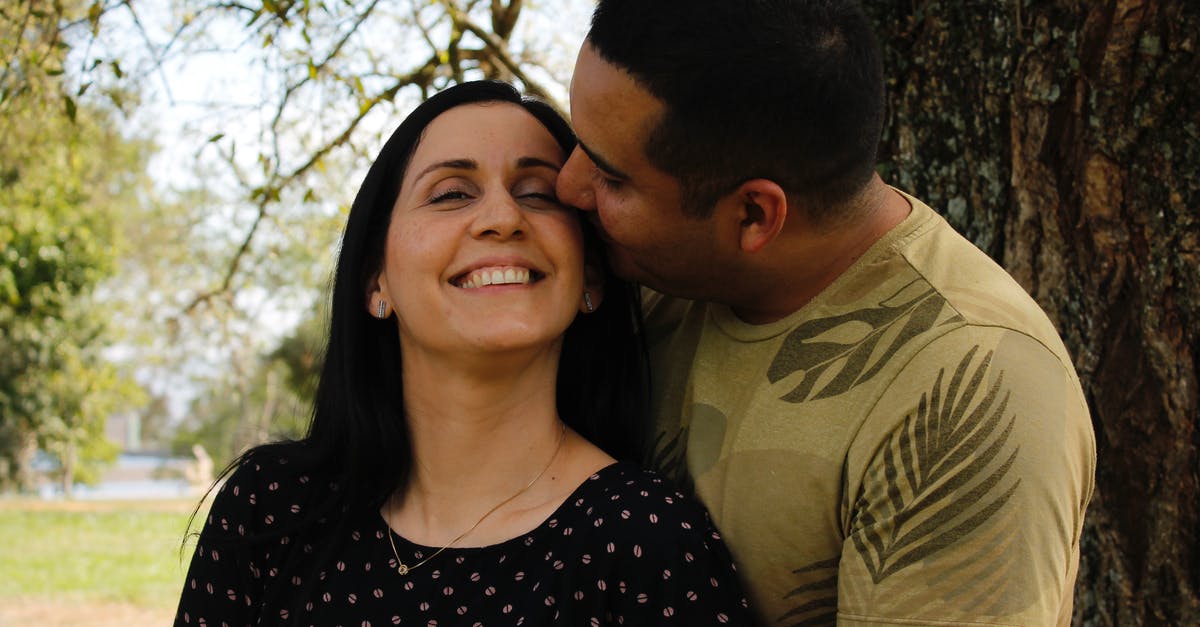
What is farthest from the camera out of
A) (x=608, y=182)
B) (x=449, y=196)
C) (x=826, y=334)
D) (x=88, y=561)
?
(x=88, y=561)

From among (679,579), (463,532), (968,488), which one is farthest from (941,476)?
(463,532)

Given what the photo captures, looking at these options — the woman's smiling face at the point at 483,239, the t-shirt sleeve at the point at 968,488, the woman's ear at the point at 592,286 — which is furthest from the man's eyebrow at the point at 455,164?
the t-shirt sleeve at the point at 968,488

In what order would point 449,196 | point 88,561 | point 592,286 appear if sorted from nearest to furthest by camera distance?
point 449,196, point 592,286, point 88,561

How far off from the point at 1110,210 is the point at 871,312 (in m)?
0.94

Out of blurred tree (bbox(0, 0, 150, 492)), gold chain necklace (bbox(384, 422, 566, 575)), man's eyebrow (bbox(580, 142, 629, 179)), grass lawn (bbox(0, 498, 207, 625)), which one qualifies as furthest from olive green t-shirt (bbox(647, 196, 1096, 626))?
blurred tree (bbox(0, 0, 150, 492))

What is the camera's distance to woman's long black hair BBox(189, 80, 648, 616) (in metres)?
2.56

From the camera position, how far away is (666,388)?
260 centimetres

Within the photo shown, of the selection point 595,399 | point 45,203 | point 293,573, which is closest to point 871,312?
point 595,399

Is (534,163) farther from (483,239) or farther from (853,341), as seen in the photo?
(853,341)

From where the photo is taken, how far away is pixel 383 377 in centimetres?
278

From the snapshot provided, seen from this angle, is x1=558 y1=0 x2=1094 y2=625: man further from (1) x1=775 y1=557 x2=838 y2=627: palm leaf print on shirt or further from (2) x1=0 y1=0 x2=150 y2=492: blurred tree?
(2) x1=0 y1=0 x2=150 y2=492: blurred tree

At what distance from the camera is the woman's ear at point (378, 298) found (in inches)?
103

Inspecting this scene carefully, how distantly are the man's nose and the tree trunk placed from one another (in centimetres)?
107

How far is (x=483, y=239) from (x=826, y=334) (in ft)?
2.34
